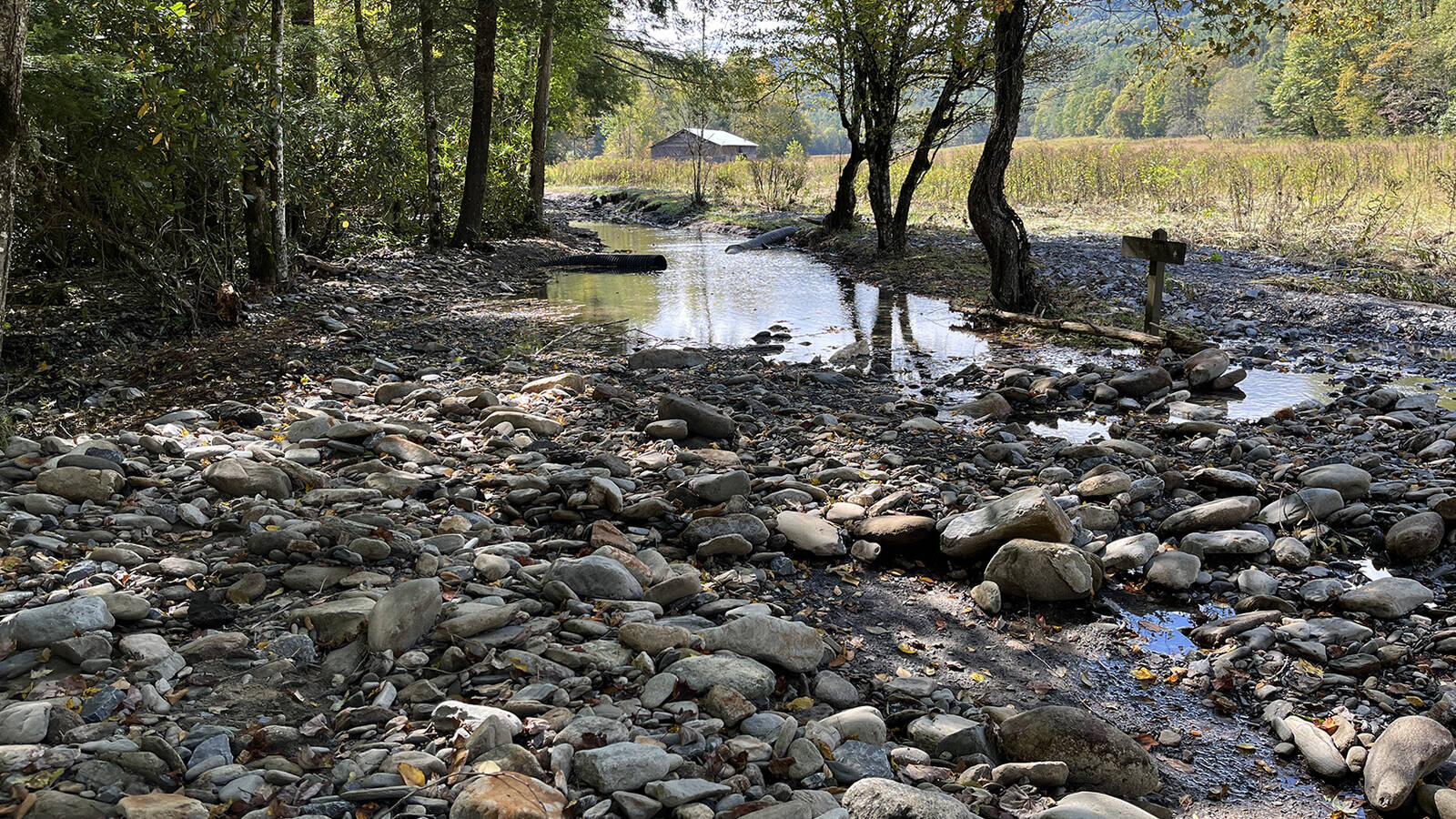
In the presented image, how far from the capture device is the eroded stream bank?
2.37m

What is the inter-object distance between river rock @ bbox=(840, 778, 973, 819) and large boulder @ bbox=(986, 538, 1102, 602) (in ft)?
5.60

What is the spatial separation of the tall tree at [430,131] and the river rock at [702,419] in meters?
9.67

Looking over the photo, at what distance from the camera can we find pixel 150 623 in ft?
9.57

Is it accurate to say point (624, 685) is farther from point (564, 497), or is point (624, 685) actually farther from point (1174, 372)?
point (1174, 372)

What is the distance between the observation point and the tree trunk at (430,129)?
531 inches

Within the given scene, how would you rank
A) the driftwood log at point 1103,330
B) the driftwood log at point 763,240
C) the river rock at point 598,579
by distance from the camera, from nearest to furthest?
1. the river rock at point 598,579
2. the driftwood log at point 1103,330
3. the driftwood log at point 763,240

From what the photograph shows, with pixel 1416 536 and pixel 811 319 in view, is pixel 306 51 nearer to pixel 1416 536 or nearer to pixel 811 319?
pixel 811 319

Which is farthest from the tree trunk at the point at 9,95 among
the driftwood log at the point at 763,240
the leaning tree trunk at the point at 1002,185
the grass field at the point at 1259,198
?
the driftwood log at the point at 763,240

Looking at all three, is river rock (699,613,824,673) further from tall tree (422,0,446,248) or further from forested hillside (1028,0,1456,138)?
tall tree (422,0,446,248)

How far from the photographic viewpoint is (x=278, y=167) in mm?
8445

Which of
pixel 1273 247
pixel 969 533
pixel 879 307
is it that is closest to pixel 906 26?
pixel 879 307

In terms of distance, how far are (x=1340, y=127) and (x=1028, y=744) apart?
191 feet

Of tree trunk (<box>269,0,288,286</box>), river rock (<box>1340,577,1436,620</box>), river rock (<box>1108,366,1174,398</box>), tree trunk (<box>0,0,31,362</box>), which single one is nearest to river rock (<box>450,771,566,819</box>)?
river rock (<box>1340,577,1436,620</box>)

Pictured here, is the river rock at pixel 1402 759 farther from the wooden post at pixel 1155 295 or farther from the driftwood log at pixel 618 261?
the driftwood log at pixel 618 261
